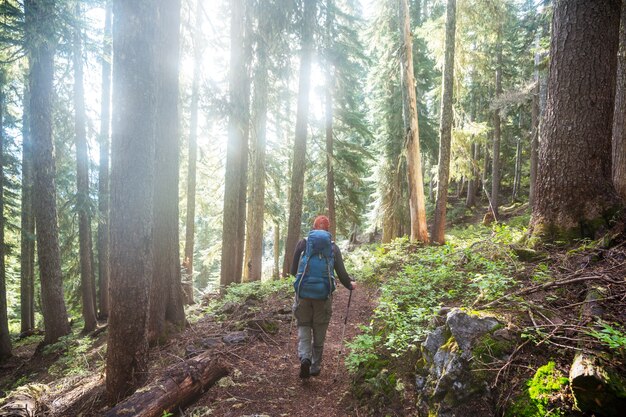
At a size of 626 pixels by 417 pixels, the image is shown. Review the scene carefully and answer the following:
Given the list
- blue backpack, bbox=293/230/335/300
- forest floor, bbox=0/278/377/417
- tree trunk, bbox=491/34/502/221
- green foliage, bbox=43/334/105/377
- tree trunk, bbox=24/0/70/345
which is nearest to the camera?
forest floor, bbox=0/278/377/417

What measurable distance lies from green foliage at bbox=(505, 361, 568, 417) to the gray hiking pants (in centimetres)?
283

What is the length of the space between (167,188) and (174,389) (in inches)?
161

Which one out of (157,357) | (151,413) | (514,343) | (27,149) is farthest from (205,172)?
(514,343)

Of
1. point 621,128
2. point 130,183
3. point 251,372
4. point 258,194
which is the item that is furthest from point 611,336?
point 258,194

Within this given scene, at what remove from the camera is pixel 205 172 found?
18.2 metres

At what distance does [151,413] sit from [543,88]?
20429 millimetres

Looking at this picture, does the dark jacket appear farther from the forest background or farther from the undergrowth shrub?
the forest background

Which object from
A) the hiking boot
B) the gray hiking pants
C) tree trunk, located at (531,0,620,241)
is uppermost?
tree trunk, located at (531,0,620,241)

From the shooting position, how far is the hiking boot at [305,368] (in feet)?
16.6

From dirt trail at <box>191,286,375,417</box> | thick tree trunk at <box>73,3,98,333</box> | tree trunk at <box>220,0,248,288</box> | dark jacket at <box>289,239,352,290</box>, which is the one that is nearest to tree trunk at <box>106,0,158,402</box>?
dirt trail at <box>191,286,375,417</box>

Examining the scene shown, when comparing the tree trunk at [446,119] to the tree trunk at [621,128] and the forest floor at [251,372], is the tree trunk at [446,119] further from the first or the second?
the forest floor at [251,372]

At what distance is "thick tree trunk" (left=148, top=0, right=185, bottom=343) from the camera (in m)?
6.73

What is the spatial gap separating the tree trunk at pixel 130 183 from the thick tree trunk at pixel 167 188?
2.04 meters

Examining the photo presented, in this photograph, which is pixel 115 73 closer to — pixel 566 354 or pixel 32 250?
pixel 566 354
